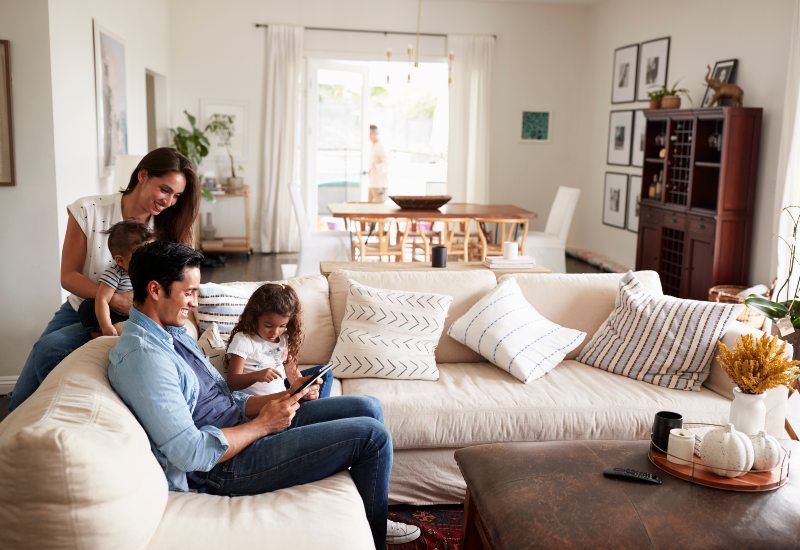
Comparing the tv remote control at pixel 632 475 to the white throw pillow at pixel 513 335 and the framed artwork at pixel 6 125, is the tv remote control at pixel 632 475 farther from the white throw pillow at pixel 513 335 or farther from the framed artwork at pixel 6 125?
the framed artwork at pixel 6 125

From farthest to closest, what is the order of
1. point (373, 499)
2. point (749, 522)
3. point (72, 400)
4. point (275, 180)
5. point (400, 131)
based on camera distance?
point (400, 131) < point (275, 180) < point (373, 499) < point (749, 522) < point (72, 400)

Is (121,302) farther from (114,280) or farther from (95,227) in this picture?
(95,227)

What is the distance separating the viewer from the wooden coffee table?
6.50 ft

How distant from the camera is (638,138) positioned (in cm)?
795

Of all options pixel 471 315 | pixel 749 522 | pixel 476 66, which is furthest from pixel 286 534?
pixel 476 66

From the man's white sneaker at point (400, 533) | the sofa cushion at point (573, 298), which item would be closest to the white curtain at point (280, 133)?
the sofa cushion at point (573, 298)

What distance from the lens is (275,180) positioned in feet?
29.3

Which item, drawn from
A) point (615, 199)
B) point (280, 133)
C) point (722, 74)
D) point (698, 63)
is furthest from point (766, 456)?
point (280, 133)

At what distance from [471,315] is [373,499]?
1.28 m

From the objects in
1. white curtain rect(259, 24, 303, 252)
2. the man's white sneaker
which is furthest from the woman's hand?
white curtain rect(259, 24, 303, 252)

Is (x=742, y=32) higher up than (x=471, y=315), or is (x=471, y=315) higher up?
(x=742, y=32)

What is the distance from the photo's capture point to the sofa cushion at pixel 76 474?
153cm

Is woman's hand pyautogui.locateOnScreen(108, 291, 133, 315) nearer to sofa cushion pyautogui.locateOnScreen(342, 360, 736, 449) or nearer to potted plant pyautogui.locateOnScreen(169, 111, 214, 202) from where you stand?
sofa cushion pyautogui.locateOnScreen(342, 360, 736, 449)

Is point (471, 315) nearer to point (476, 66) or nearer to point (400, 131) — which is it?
point (476, 66)
